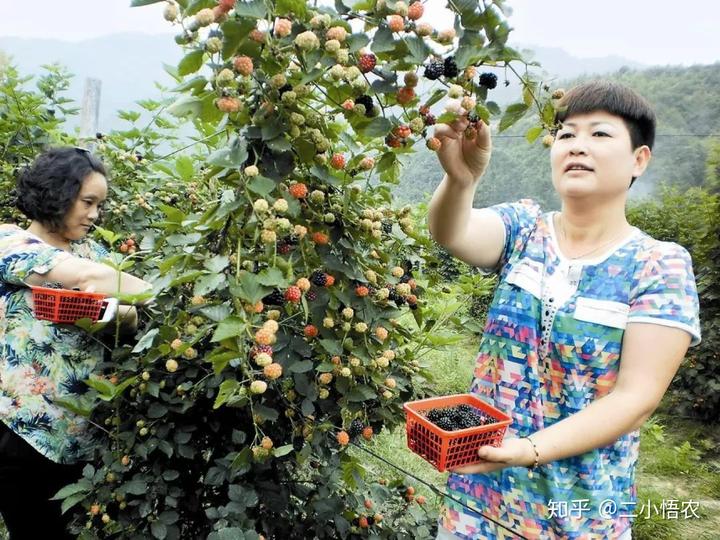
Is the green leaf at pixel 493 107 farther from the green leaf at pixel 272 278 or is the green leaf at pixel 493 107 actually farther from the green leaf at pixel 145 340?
the green leaf at pixel 145 340

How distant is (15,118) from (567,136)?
201cm

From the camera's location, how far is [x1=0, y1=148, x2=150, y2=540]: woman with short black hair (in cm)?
133

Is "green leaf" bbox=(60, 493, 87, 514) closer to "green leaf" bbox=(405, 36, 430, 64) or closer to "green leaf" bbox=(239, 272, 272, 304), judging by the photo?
"green leaf" bbox=(239, 272, 272, 304)

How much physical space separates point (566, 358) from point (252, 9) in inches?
28.8

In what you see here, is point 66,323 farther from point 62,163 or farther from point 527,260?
point 527,260

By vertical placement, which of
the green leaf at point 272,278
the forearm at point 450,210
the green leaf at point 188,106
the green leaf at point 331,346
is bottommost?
the green leaf at point 331,346

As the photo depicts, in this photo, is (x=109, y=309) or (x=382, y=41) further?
(x=109, y=309)

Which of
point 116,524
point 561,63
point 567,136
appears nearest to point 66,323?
point 116,524

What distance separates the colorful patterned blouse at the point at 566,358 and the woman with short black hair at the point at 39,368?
82cm

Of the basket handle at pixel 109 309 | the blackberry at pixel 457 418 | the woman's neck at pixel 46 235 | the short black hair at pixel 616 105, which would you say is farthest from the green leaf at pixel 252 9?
the woman's neck at pixel 46 235

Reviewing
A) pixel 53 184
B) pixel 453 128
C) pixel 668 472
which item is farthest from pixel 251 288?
pixel 668 472

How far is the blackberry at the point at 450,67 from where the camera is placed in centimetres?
75

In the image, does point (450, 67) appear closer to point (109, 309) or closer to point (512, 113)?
point (512, 113)

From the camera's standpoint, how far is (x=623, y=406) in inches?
35.4
